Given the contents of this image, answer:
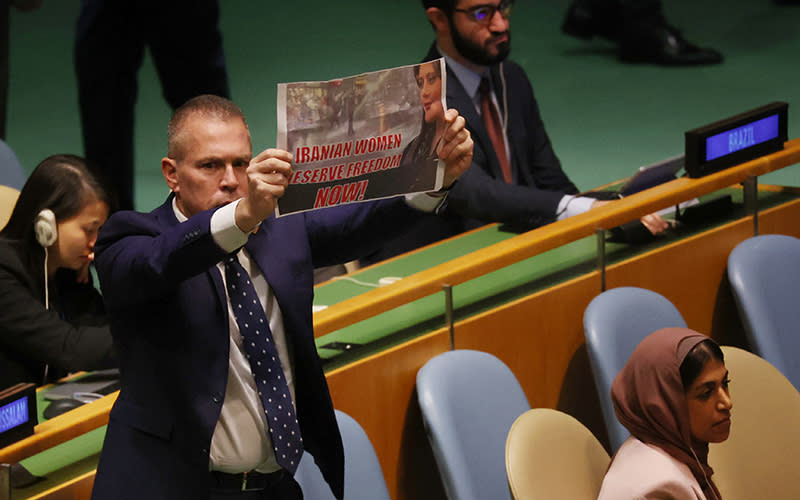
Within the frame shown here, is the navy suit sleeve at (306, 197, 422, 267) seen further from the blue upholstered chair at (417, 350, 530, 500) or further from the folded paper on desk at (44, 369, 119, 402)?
the folded paper on desk at (44, 369, 119, 402)

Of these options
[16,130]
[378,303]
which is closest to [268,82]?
[16,130]

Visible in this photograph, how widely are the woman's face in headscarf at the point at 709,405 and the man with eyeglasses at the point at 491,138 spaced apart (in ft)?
4.11

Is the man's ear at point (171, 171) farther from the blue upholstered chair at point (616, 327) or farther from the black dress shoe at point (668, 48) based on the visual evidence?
the black dress shoe at point (668, 48)

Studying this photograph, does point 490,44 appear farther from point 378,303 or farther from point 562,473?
point 562,473

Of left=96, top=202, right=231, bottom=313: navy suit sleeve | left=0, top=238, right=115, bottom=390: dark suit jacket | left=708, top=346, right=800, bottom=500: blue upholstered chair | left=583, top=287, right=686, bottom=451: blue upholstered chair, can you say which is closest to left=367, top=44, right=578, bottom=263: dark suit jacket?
left=583, top=287, right=686, bottom=451: blue upholstered chair

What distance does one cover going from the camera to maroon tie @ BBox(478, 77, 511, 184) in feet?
12.7

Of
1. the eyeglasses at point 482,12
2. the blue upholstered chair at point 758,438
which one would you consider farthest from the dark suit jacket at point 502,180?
the blue upholstered chair at point 758,438

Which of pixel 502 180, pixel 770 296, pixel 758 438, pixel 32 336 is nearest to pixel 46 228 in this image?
pixel 32 336

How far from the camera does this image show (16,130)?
720cm

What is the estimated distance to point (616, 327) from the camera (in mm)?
3008

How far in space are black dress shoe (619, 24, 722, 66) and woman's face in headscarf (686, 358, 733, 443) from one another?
582cm

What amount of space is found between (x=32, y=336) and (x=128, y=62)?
2986 mm

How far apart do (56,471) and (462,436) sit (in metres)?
0.86

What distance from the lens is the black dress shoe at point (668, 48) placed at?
310 inches
